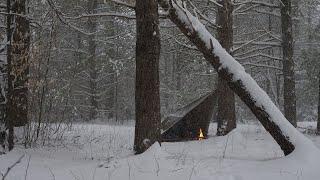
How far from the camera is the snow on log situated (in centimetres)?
789

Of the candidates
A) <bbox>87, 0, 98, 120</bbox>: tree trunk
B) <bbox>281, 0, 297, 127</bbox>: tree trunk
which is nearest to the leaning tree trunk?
→ <bbox>281, 0, 297, 127</bbox>: tree trunk

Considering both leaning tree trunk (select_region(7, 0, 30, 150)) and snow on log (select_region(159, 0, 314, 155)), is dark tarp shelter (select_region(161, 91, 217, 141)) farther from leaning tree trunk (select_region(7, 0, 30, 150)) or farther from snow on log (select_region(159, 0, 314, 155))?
snow on log (select_region(159, 0, 314, 155))

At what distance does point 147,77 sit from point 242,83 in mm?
1655

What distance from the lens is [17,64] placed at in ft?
28.3

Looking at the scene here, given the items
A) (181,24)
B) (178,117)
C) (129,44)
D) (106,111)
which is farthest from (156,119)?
(106,111)

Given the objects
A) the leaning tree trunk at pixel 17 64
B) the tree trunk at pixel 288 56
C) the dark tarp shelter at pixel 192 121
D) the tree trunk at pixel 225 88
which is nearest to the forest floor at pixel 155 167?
the leaning tree trunk at pixel 17 64

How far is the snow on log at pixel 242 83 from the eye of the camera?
311 inches

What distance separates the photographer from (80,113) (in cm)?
3042

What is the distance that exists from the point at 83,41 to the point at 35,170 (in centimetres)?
2578

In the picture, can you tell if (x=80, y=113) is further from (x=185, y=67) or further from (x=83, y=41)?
(x=185, y=67)

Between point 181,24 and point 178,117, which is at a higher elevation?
point 181,24

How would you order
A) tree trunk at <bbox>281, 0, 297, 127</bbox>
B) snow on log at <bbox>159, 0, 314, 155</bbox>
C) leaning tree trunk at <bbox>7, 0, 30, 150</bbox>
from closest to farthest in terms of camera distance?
snow on log at <bbox>159, 0, 314, 155</bbox>
leaning tree trunk at <bbox>7, 0, 30, 150</bbox>
tree trunk at <bbox>281, 0, 297, 127</bbox>

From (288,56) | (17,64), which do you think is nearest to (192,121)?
(288,56)

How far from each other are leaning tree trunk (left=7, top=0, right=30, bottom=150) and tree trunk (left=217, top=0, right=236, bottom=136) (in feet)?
18.1
